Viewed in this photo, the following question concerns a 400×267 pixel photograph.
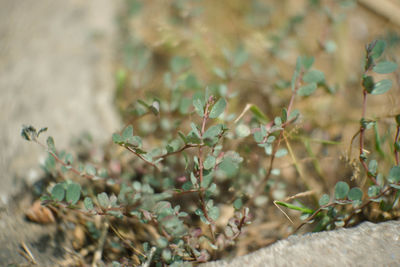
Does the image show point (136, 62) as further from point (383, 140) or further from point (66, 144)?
point (383, 140)

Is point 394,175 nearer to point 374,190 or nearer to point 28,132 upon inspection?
point 374,190

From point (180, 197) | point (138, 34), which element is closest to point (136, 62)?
point (138, 34)

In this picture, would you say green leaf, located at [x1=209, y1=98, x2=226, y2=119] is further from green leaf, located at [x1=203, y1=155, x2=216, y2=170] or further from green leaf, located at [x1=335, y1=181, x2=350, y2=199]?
green leaf, located at [x1=335, y1=181, x2=350, y2=199]

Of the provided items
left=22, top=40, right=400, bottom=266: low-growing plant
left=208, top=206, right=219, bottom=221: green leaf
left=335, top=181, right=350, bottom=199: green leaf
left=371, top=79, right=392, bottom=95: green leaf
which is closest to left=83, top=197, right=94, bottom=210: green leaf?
left=22, top=40, right=400, bottom=266: low-growing plant

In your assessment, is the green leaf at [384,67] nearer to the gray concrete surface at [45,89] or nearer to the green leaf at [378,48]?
the green leaf at [378,48]

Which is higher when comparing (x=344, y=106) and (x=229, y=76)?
(x=229, y=76)

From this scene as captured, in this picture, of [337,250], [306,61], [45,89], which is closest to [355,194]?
[337,250]
